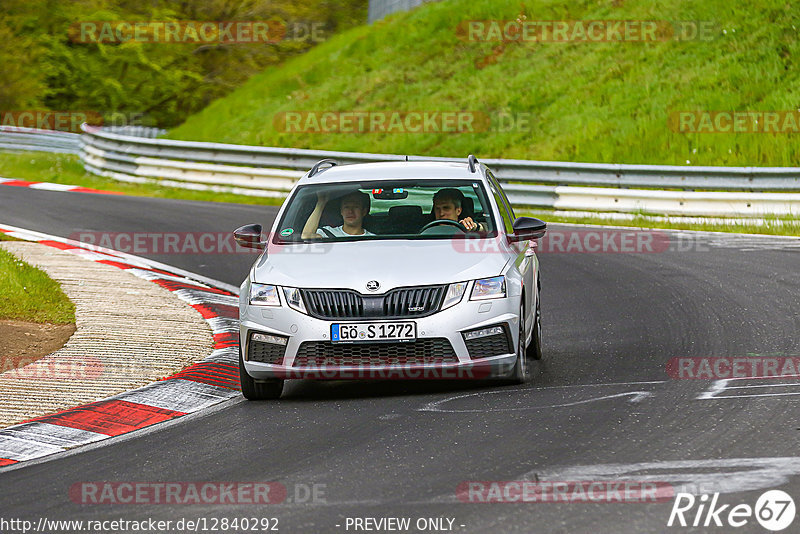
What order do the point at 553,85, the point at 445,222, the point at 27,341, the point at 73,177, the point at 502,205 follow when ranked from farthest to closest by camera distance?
1. the point at 553,85
2. the point at 73,177
3. the point at 27,341
4. the point at 502,205
5. the point at 445,222

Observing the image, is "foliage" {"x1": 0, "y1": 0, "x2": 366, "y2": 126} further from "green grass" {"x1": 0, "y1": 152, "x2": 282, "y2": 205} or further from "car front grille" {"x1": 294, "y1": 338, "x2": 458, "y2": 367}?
"car front grille" {"x1": 294, "y1": 338, "x2": 458, "y2": 367}

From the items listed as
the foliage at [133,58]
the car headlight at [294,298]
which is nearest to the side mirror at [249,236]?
the car headlight at [294,298]

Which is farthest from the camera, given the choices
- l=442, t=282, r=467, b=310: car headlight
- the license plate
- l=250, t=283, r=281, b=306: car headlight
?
l=250, t=283, r=281, b=306: car headlight

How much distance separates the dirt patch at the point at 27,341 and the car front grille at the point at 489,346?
355cm

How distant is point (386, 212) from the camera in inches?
361

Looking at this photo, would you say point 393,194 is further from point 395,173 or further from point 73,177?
point 73,177

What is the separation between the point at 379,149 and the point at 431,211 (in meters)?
20.8

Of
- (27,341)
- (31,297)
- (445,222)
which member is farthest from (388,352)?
(31,297)

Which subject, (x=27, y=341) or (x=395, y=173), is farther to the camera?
(x=27, y=341)

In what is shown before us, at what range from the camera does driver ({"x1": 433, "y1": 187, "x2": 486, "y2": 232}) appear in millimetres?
9102

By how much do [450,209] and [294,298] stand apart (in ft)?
5.28

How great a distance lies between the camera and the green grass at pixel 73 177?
2523 centimetres

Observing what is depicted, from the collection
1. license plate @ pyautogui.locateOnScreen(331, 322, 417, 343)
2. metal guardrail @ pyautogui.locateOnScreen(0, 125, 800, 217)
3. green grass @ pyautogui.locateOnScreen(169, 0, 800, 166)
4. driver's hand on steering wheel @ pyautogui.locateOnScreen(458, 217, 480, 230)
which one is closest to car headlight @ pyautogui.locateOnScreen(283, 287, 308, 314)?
license plate @ pyautogui.locateOnScreen(331, 322, 417, 343)

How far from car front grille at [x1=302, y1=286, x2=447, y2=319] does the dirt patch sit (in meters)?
2.71
